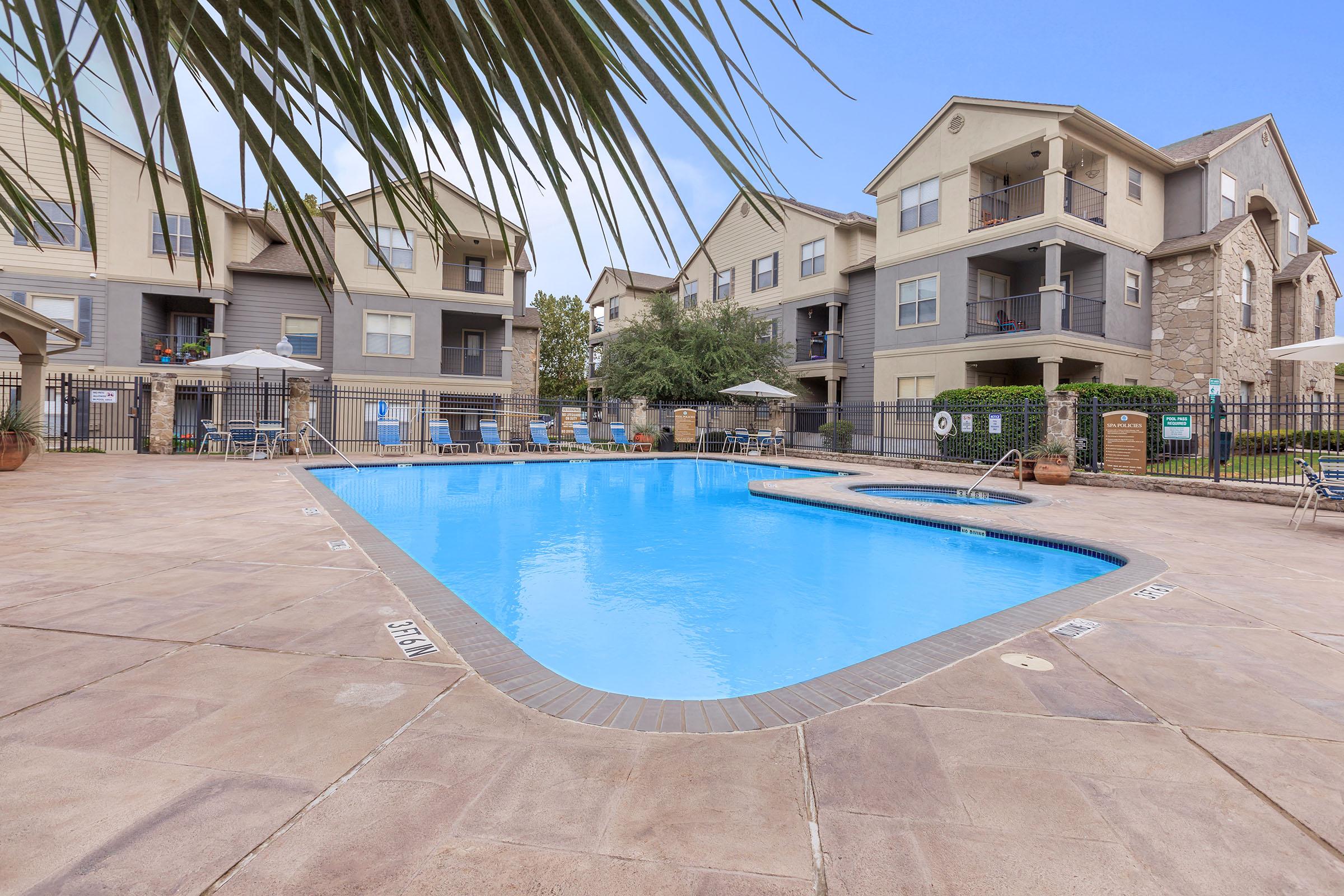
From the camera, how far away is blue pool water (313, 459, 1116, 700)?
14.9 ft

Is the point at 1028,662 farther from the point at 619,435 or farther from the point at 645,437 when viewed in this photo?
the point at 619,435

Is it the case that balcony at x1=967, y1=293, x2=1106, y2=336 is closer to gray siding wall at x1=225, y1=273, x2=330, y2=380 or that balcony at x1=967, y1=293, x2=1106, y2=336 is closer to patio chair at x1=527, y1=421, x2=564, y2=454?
patio chair at x1=527, y1=421, x2=564, y2=454

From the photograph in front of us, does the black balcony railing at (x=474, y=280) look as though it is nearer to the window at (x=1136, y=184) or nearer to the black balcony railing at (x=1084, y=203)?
the black balcony railing at (x=1084, y=203)

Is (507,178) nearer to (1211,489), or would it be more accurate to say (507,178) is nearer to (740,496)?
(740,496)

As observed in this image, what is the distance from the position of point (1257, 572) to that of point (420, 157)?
656cm

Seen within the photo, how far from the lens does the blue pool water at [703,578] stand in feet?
14.9

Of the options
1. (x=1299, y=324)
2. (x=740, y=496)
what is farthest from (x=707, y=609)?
(x=1299, y=324)

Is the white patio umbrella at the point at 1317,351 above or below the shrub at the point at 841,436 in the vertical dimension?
above

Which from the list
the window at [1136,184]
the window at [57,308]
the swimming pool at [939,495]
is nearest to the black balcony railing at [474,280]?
the window at [57,308]

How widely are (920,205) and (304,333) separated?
19.1m

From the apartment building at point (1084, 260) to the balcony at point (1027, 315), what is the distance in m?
0.05

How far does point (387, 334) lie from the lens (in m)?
20.8

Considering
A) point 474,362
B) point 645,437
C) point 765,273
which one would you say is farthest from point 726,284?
point 474,362

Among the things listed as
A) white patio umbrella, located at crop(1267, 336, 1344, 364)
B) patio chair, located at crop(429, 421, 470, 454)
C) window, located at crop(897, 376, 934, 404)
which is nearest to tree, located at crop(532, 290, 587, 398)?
patio chair, located at crop(429, 421, 470, 454)
